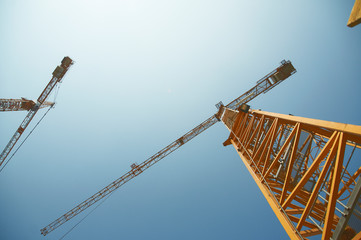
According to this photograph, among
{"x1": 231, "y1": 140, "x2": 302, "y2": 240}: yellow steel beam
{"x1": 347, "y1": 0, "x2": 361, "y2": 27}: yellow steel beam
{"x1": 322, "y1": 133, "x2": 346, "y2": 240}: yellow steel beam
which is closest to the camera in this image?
{"x1": 347, "y1": 0, "x2": 361, "y2": 27}: yellow steel beam

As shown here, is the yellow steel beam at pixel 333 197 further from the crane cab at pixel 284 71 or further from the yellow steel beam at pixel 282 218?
the crane cab at pixel 284 71

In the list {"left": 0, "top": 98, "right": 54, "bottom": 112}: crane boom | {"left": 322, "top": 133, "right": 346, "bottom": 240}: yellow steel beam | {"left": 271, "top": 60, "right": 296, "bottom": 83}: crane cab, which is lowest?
{"left": 322, "top": 133, "right": 346, "bottom": 240}: yellow steel beam

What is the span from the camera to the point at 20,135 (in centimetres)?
2931

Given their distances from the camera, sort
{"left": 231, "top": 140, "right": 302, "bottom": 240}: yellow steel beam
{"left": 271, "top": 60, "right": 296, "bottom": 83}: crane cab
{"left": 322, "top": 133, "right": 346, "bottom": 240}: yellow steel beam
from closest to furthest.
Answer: {"left": 322, "top": 133, "right": 346, "bottom": 240}: yellow steel beam < {"left": 231, "top": 140, "right": 302, "bottom": 240}: yellow steel beam < {"left": 271, "top": 60, "right": 296, "bottom": 83}: crane cab

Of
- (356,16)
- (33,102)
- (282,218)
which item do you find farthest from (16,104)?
(356,16)

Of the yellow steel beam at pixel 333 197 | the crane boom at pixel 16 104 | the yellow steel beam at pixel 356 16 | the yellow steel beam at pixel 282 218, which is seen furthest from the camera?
the crane boom at pixel 16 104

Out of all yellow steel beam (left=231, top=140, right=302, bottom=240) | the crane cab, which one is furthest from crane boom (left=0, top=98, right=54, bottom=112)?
the crane cab

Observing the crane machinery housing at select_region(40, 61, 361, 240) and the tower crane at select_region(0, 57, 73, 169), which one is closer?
the crane machinery housing at select_region(40, 61, 361, 240)

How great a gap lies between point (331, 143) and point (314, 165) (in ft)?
2.15

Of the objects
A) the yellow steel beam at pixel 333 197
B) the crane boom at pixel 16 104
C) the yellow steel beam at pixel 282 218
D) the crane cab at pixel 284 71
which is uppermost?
the crane boom at pixel 16 104

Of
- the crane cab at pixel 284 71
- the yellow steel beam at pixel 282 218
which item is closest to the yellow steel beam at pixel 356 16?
the yellow steel beam at pixel 282 218

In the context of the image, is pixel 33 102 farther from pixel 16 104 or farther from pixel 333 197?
pixel 333 197

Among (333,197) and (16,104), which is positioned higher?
(16,104)

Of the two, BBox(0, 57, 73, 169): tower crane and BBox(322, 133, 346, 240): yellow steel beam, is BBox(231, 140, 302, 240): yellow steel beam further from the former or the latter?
BBox(0, 57, 73, 169): tower crane
